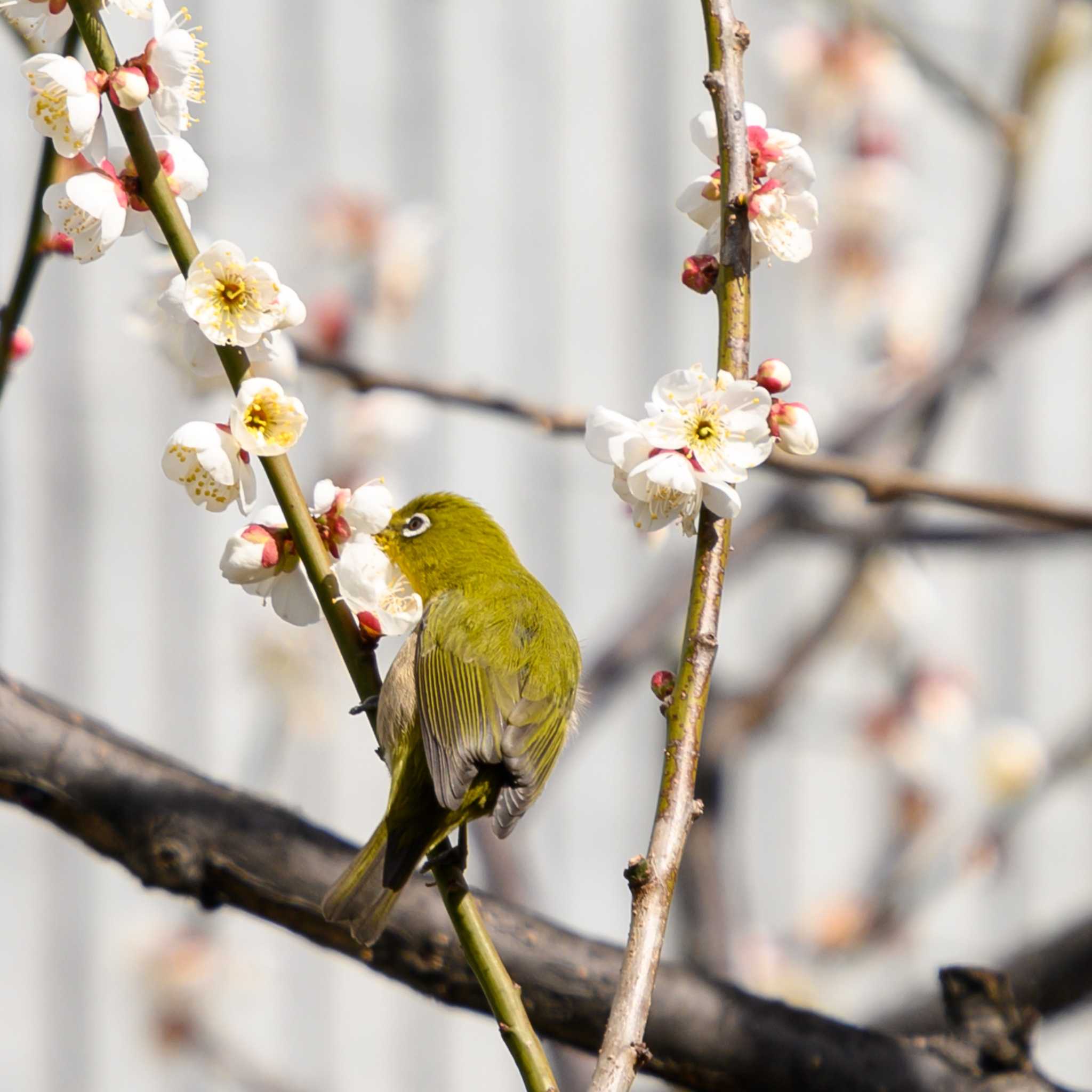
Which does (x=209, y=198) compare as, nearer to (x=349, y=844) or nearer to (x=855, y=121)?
(x=855, y=121)

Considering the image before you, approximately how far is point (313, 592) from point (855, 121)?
5.51ft

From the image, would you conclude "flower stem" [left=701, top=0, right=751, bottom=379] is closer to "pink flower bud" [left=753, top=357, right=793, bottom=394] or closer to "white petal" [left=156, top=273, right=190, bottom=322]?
"pink flower bud" [left=753, top=357, right=793, bottom=394]

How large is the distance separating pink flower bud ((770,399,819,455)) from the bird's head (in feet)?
1.01

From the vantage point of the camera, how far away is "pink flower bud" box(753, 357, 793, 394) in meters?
0.65

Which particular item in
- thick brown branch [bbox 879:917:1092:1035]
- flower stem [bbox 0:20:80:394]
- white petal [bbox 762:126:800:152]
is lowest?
flower stem [bbox 0:20:80:394]

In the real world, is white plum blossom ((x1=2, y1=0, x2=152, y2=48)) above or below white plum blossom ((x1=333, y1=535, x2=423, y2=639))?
above

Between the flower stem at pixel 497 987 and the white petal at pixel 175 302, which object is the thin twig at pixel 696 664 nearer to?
the flower stem at pixel 497 987

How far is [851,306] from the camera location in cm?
219

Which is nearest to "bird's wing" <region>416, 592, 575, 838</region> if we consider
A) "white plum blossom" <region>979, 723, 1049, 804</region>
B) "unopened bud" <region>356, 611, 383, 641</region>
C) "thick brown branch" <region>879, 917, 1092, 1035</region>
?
"unopened bud" <region>356, 611, 383, 641</region>

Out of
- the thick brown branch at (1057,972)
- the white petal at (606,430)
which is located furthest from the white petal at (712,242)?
the thick brown branch at (1057,972)

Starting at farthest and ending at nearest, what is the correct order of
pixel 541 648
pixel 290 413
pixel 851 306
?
pixel 851 306
pixel 541 648
pixel 290 413

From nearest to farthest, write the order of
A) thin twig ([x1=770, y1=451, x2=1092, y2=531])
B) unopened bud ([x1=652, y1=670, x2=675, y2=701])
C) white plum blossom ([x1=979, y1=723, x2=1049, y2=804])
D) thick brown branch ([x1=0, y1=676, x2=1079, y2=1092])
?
unopened bud ([x1=652, y1=670, x2=675, y2=701]) → thick brown branch ([x1=0, y1=676, x2=1079, y2=1092]) → thin twig ([x1=770, y1=451, x2=1092, y2=531]) → white plum blossom ([x1=979, y1=723, x2=1049, y2=804])

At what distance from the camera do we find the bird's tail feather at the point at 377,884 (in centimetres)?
72

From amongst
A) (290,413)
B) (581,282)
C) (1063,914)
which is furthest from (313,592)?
(1063,914)
